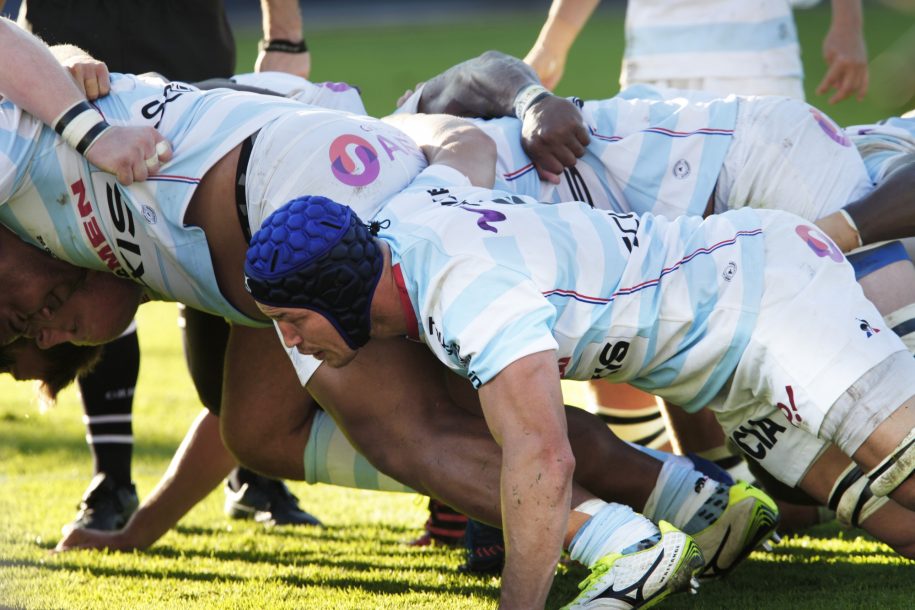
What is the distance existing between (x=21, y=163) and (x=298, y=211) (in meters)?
0.76

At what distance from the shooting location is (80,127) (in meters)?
2.95

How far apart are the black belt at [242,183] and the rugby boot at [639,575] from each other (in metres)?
1.12

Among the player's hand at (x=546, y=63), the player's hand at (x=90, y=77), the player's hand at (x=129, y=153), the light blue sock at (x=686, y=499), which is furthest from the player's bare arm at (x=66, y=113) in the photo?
the player's hand at (x=546, y=63)

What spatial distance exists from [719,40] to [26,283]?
243cm

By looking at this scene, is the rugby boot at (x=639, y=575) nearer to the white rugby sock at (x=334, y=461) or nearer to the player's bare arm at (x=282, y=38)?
the white rugby sock at (x=334, y=461)

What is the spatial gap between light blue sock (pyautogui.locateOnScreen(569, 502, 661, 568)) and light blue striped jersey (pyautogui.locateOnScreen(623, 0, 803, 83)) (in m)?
2.17

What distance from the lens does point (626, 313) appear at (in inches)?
110

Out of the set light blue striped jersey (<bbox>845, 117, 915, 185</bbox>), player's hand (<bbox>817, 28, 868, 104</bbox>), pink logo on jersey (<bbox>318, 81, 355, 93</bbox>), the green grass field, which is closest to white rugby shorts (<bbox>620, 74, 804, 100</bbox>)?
player's hand (<bbox>817, 28, 868, 104</bbox>)

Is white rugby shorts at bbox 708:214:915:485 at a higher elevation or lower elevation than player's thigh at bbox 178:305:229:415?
higher

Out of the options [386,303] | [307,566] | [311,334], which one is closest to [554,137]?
[386,303]

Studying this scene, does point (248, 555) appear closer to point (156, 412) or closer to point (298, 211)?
point (298, 211)

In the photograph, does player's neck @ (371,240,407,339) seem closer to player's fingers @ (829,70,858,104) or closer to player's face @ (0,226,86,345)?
player's face @ (0,226,86,345)

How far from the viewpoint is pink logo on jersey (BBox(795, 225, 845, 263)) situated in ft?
9.47

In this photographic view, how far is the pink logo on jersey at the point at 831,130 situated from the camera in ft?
11.1
